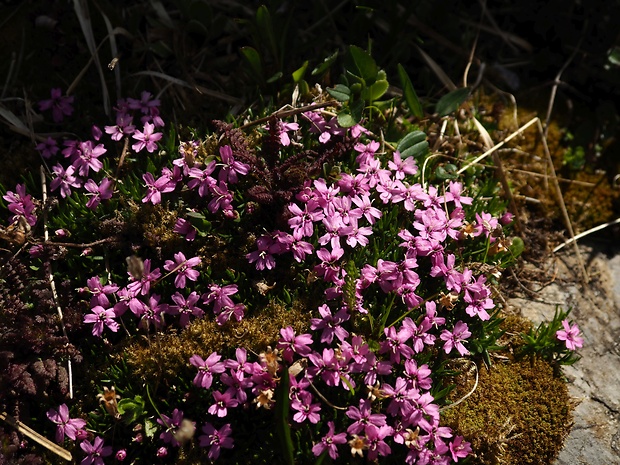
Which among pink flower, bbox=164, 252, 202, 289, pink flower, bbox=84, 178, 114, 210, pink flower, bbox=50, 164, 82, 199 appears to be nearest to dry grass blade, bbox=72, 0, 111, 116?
pink flower, bbox=50, 164, 82, 199

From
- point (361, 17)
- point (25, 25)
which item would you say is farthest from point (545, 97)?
point (25, 25)

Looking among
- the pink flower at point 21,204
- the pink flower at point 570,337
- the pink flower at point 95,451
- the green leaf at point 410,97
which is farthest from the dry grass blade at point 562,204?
the pink flower at point 21,204

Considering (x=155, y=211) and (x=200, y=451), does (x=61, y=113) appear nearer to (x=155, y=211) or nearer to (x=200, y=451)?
(x=155, y=211)

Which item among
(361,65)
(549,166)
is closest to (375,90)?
(361,65)

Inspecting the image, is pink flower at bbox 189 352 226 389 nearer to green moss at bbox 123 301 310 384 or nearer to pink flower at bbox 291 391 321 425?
green moss at bbox 123 301 310 384

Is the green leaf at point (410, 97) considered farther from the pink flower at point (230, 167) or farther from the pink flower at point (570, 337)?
the pink flower at point (570, 337)

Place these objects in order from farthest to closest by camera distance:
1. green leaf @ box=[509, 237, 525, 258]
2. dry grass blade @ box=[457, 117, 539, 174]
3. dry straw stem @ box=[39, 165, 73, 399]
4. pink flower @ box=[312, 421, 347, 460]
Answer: dry grass blade @ box=[457, 117, 539, 174] → green leaf @ box=[509, 237, 525, 258] → dry straw stem @ box=[39, 165, 73, 399] → pink flower @ box=[312, 421, 347, 460]

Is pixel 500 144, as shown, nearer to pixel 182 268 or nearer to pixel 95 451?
pixel 182 268
